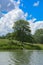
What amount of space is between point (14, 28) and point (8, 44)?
→ 2122 centimetres

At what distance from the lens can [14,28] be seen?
129 metres

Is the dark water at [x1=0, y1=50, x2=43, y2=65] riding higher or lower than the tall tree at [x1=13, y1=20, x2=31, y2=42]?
lower

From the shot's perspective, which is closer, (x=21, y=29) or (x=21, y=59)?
(x=21, y=59)

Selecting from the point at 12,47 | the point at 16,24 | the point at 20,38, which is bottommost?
the point at 12,47

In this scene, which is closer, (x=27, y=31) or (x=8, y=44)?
(x=8, y=44)

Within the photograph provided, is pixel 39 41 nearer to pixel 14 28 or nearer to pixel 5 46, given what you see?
pixel 14 28

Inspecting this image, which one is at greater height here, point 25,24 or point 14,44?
point 25,24

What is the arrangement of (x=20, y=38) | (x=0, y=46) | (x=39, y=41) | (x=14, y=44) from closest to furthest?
1. (x=0, y=46)
2. (x=14, y=44)
3. (x=20, y=38)
4. (x=39, y=41)

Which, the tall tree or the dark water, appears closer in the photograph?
the dark water

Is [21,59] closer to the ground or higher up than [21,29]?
closer to the ground

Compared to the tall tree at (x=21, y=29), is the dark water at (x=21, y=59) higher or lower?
lower

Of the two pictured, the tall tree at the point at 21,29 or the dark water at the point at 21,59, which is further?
the tall tree at the point at 21,29

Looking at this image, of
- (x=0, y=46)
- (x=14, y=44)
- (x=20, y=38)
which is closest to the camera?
(x=0, y=46)

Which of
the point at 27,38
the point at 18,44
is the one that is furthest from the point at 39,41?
the point at 18,44
